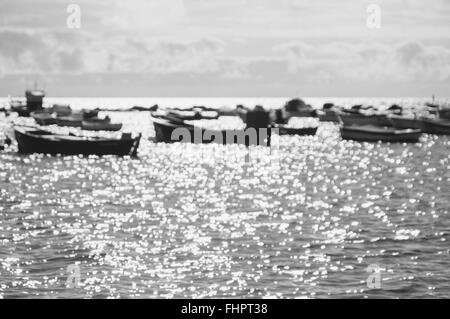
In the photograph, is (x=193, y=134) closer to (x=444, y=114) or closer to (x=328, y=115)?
(x=444, y=114)

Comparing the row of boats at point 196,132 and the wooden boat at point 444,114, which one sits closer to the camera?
the row of boats at point 196,132

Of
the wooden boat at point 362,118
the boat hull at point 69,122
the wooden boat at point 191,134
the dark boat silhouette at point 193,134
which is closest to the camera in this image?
the wooden boat at point 191,134

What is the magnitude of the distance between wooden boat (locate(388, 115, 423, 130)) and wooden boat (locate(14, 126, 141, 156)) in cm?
6171

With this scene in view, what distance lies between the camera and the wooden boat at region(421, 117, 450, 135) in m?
124

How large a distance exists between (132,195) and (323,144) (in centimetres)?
6698

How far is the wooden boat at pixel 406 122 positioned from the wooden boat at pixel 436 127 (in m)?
0.89

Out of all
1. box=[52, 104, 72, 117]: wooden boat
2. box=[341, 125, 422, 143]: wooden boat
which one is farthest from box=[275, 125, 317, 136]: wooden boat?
box=[52, 104, 72, 117]: wooden boat

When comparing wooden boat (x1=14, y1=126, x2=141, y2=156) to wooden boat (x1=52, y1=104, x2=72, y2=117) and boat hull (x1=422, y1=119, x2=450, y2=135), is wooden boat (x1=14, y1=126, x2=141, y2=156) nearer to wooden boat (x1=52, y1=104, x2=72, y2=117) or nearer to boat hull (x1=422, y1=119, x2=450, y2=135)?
boat hull (x1=422, y1=119, x2=450, y2=135)

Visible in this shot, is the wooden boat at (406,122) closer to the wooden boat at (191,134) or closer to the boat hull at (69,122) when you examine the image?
the wooden boat at (191,134)

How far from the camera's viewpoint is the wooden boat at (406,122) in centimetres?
12812

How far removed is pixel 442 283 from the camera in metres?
25.2

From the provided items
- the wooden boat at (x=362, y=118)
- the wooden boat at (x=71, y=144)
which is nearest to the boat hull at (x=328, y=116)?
the wooden boat at (x=362, y=118)
